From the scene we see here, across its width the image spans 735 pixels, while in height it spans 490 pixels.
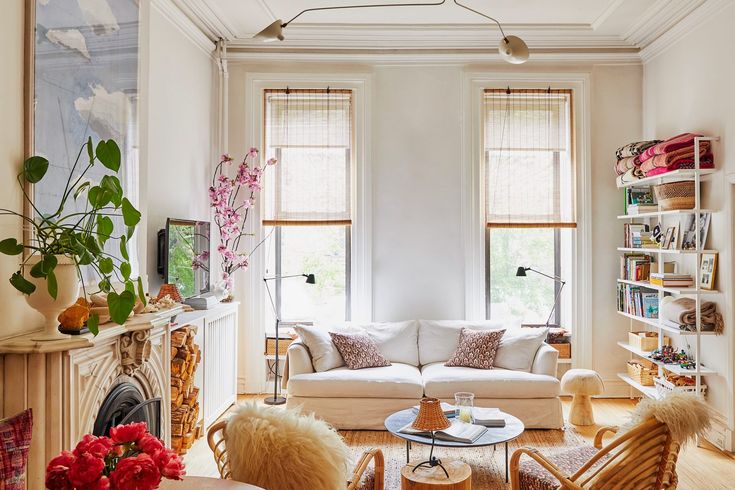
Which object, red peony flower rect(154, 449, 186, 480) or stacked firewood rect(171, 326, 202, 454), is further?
stacked firewood rect(171, 326, 202, 454)

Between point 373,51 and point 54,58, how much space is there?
3.53 m

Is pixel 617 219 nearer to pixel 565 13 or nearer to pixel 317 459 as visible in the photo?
pixel 565 13

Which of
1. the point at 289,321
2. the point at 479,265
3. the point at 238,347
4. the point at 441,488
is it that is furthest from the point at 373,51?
the point at 441,488

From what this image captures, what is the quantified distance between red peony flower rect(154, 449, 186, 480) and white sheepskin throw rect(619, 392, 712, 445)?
6.05ft

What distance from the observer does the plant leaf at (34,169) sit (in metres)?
2.28

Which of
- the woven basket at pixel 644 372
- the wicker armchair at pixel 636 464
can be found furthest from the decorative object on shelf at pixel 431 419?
the woven basket at pixel 644 372

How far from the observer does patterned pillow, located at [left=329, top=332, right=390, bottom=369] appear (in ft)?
15.8

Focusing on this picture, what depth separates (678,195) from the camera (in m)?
4.46

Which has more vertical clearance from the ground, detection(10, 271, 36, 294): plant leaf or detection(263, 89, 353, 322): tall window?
detection(263, 89, 353, 322): tall window

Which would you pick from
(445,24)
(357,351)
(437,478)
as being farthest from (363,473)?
(445,24)

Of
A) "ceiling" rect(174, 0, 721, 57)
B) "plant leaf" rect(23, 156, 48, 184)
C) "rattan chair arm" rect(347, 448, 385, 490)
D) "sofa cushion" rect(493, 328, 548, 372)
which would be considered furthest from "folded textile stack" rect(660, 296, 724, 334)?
"plant leaf" rect(23, 156, 48, 184)

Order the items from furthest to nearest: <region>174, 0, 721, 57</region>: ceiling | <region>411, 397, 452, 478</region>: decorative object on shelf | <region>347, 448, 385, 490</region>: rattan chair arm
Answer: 1. <region>174, 0, 721, 57</region>: ceiling
2. <region>411, 397, 452, 478</region>: decorative object on shelf
3. <region>347, 448, 385, 490</region>: rattan chair arm

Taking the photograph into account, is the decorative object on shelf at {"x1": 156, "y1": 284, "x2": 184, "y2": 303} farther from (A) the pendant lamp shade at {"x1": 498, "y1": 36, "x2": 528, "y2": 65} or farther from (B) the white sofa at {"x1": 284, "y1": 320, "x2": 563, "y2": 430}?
(A) the pendant lamp shade at {"x1": 498, "y1": 36, "x2": 528, "y2": 65}

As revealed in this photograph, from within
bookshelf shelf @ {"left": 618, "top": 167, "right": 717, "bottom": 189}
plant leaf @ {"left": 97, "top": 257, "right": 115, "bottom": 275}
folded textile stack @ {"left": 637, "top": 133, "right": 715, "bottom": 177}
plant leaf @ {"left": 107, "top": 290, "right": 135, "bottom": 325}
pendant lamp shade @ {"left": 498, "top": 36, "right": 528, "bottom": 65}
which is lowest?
plant leaf @ {"left": 107, "top": 290, "right": 135, "bottom": 325}
